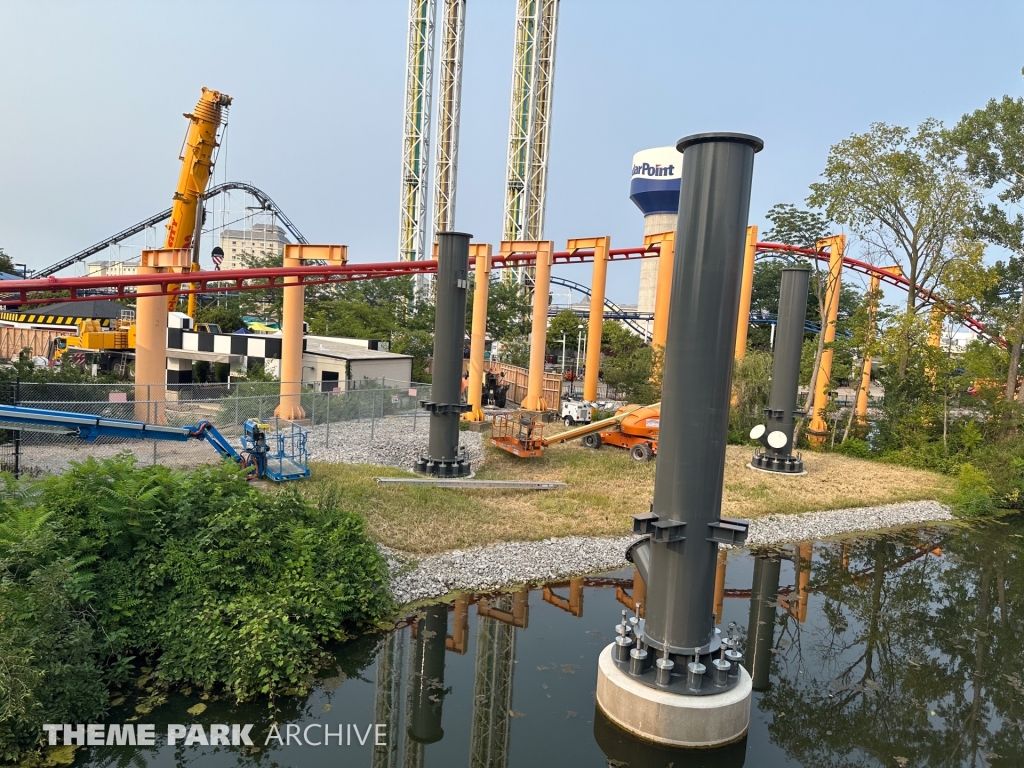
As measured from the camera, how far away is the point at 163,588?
7.75 metres

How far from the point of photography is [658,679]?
6668 mm

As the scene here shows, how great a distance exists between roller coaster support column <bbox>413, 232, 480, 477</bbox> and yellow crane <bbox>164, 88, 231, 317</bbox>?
11.9 m

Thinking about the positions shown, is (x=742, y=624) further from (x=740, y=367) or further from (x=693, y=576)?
(x=740, y=367)

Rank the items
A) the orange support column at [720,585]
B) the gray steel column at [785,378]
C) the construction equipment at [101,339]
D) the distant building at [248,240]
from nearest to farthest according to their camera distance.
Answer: the orange support column at [720,585] → the gray steel column at [785,378] → the construction equipment at [101,339] → the distant building at [248,240]

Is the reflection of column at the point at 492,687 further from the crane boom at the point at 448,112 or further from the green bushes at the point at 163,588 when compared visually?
the crane boom at the point at 448,112

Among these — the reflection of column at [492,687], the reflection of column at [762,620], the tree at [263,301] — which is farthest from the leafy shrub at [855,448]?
the tree at [263,301]

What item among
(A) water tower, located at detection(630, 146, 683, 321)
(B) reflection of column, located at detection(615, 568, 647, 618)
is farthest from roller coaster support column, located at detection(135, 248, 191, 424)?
(A) water tower, located at detection(630, 146, 683, 321)

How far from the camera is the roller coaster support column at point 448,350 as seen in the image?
14406mm

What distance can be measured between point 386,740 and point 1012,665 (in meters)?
7.80

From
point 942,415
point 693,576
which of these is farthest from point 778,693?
point 942,415

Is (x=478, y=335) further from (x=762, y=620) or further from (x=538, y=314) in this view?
(x=762, y=620)

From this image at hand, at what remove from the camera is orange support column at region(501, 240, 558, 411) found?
75.7 feet

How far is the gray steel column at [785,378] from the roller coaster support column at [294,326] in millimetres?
11474

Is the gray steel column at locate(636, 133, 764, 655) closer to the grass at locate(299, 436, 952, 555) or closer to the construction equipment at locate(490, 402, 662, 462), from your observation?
the grass at locate(299, 436, 952, 555)
